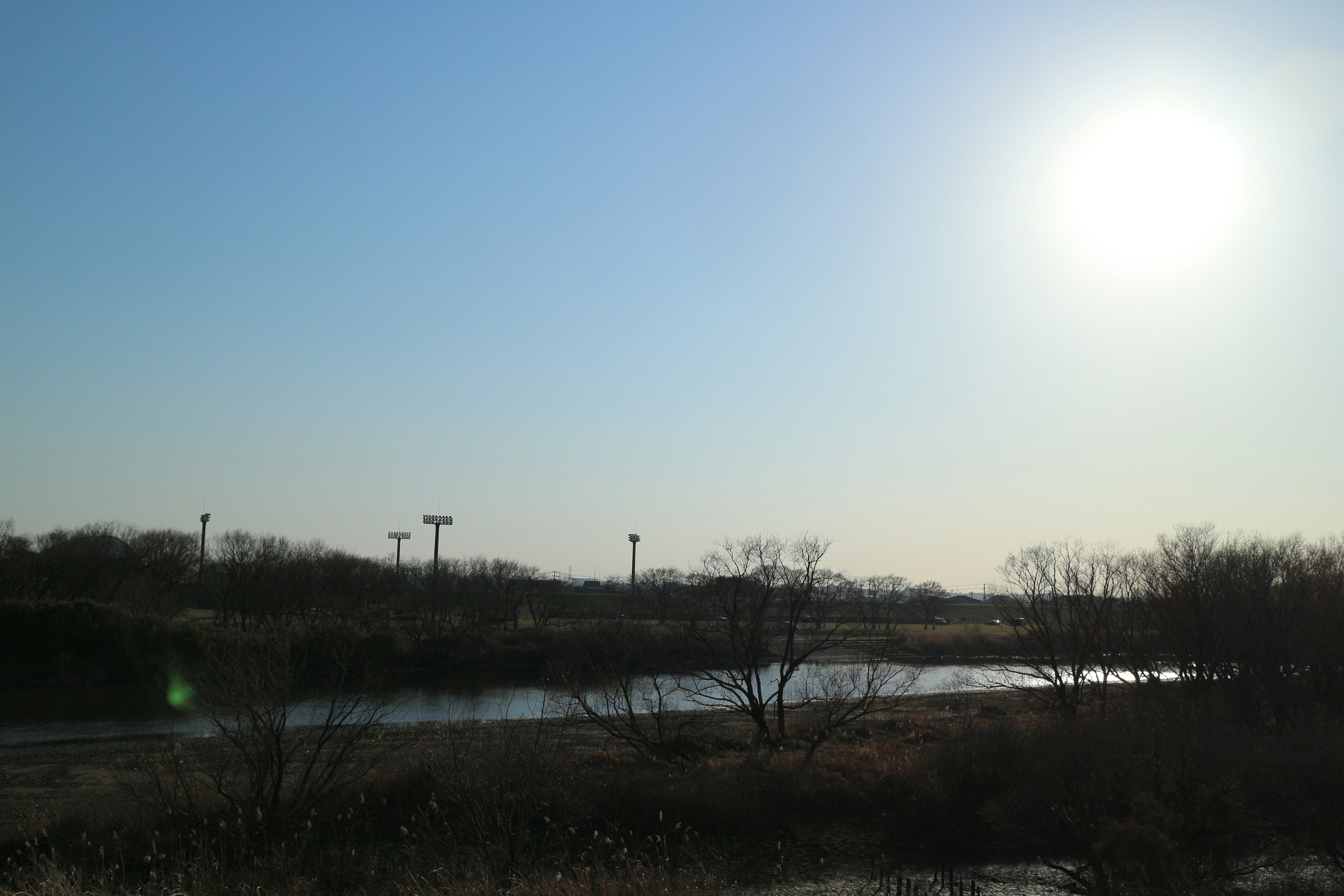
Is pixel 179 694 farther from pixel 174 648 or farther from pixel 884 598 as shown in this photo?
pixel 884 598

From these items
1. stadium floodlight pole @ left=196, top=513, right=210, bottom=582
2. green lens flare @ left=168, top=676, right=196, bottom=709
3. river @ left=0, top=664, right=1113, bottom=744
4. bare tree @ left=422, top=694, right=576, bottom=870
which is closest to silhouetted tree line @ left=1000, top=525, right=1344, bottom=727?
river @ left=0, top=664, right=1113, bottom=744

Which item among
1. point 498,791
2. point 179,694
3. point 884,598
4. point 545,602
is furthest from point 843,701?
point 884,598

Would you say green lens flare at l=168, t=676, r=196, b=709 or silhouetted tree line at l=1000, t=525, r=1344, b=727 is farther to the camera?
green lens flare at l=168, t=676, r=196, b=709

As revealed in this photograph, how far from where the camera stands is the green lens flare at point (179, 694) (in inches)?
1833

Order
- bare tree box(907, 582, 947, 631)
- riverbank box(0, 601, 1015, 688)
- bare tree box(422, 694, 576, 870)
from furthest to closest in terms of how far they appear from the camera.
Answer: bare tree box(907, 582, 947, 631) → riverbank box(0, 601, 1015, 688) → bare tree box(422, 694, 576, 870)

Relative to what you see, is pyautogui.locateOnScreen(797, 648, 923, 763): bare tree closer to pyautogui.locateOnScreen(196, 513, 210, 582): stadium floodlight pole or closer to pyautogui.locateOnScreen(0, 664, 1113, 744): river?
pyautogui.locateOnScreen(0, 664, 1113, 744): river

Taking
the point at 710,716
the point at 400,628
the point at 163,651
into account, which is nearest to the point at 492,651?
the point at 400,628

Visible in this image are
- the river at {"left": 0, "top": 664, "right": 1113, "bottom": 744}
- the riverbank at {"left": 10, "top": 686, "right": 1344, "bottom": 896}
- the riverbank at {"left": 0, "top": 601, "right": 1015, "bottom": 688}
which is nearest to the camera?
the riverbank at {"left": 10, "top": 686, "right": 1344, "bottom": 896}

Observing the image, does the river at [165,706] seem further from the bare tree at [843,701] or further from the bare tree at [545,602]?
the bare tree at [545,602]

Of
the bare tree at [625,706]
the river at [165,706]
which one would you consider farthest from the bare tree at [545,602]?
the bare tree at [625,706]

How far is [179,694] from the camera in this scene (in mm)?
50688

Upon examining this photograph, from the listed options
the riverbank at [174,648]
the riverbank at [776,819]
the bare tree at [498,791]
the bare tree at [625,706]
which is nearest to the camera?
the riverbank at [776,819]

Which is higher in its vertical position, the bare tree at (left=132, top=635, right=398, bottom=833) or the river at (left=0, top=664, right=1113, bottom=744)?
the bare tree at (left=132, top=635, right=398, bottom=833)

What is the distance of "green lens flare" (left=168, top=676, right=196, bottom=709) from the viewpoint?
46562 millimetres
